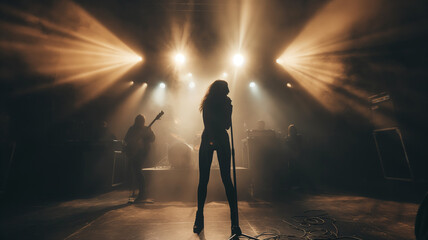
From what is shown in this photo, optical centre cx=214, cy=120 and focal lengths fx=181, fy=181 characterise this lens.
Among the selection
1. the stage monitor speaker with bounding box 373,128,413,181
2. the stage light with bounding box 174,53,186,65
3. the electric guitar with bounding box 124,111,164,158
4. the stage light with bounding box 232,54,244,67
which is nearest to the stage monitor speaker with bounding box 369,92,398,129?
the stage monitor speaker with bounding box 373,128,413,181

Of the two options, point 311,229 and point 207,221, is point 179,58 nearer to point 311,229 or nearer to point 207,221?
point 207,221

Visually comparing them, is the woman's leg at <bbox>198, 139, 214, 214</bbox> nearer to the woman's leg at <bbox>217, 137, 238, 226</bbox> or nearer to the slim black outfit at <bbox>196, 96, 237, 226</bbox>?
the slim black outfit at <bbox>196, 96, 237, 226</bbox>

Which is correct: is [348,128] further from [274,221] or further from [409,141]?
[274,221]

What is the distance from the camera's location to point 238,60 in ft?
31.3

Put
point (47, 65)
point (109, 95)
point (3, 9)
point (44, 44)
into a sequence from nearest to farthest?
point (3, 9)
point (44, 44)
point (47, 65)
point (109, 95)

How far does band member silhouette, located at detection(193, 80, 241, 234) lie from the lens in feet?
7.61

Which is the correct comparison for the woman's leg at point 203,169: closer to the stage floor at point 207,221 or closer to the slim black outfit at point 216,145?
the slim black outfit at point 216,145

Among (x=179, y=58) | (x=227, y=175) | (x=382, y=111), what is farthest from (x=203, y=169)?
(x=179, y=58)

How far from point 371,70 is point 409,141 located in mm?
2453

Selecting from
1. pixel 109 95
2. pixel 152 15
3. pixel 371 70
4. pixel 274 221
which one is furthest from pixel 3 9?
pixel 371 70

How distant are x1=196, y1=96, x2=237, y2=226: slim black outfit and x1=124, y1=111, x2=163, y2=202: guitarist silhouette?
9.75 feet

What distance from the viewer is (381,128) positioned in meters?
6.03

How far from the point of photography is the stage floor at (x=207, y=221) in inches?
92.2

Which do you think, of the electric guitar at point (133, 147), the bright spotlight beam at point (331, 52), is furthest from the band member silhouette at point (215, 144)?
the bright spotlight beam at point (331, 52)
